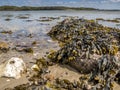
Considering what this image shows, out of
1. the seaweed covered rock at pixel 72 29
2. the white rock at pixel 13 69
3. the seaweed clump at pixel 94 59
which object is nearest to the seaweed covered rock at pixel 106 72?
the seaweed clump at pixel 94 59

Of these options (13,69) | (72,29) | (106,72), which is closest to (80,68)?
(106,72)

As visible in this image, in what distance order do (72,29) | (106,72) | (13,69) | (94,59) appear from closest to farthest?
(106,72), (13,69), (94,59), (72,29)

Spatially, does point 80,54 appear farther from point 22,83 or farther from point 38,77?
point 22,83

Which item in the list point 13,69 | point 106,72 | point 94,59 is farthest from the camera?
point 94,59

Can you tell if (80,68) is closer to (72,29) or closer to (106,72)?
(106,72)

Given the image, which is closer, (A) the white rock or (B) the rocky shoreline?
(B) the rocky shoreline

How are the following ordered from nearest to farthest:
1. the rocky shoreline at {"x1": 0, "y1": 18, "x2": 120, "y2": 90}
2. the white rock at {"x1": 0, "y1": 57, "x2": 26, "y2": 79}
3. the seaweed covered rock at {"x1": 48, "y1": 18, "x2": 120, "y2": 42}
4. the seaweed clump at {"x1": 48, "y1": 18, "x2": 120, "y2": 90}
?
1. the rocky shoreline at {"x1": 0, "y1": 18, "x2": 120, "y2": 90}
2. the seaweed clump at {"x1": 48, "y1": 18, "x2": 120, "y2": 90}
3. the white rock at {"x1": 0, "y1": 57, "x2": 26, "y2": 79}
4. the seaweed covered rock at {"x1": 48, "y1": 18, "x2": 120, "y2": 42}

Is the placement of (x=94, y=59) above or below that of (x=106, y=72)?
above

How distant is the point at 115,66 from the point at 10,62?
9.18 feet

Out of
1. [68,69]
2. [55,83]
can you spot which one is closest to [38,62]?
[68,69]

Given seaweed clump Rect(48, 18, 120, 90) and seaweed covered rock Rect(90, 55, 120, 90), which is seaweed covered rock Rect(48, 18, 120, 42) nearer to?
seaweed clump Rect(48, 18, 120, 90)

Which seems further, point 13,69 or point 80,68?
point 80,68

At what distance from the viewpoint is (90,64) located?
21.7 ft

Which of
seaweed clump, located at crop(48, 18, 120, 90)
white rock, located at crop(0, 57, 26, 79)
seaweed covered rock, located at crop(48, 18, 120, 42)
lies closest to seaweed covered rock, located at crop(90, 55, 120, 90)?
seaweed clump, located at crop(48, 18, 120, 90)
